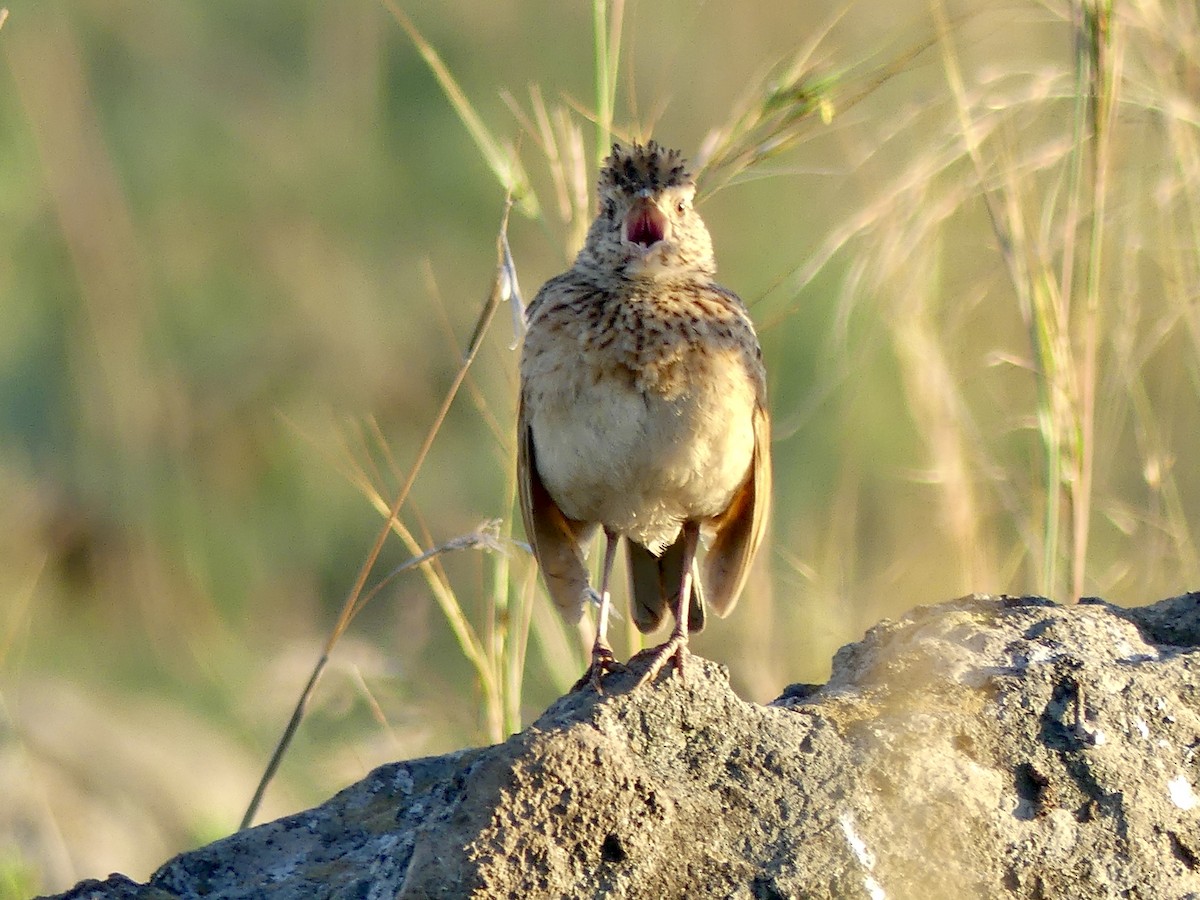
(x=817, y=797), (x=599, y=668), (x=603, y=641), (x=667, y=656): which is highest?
(x=603, y=641)

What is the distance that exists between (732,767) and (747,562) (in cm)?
156

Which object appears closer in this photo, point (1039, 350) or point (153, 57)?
point (1039, 350)

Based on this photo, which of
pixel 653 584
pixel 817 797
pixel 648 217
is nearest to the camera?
pixel 817 797

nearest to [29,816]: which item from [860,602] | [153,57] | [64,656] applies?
[64,656]

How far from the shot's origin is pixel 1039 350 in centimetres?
455

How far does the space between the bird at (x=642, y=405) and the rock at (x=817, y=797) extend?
719mm

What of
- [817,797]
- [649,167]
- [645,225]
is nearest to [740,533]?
[645,225]

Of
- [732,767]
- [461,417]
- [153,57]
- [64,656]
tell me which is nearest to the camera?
[732,767]

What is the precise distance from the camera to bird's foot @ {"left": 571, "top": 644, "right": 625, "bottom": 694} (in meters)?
3.72

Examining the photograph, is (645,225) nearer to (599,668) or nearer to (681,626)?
(681,626)

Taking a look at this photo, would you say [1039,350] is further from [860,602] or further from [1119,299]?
[860,602]

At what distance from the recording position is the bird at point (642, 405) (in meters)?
4.21

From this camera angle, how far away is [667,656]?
3.63 metres

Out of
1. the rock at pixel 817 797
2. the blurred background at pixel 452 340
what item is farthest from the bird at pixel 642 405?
the rock at pixel 817 797
